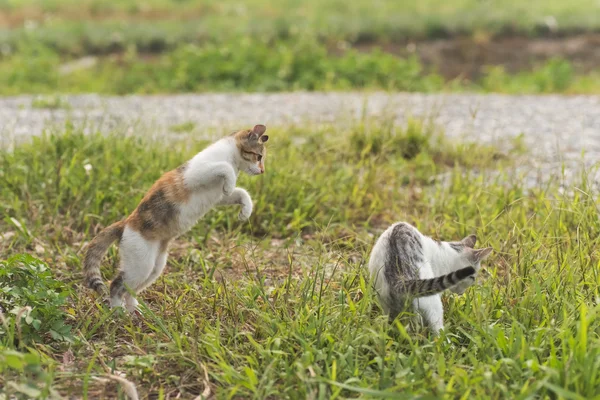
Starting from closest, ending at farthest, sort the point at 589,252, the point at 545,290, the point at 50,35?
the point at 545,290 → the point at 589,252 → the point at 50,35

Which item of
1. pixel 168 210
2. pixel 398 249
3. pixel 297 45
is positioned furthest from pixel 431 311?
pixel 297 45

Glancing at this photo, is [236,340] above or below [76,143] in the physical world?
below

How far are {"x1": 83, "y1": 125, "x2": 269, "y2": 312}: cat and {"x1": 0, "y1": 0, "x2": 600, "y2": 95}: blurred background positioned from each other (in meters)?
6.05

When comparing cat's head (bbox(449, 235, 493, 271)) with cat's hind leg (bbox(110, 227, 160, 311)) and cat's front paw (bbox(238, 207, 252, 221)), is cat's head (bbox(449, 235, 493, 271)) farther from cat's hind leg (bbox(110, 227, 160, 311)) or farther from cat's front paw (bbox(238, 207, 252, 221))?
cat's hind leg (bbox(110, 227, 160, 311))

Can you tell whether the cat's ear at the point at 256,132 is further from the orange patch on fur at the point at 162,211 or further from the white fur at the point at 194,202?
the orange patch on fur at the point at 162,211

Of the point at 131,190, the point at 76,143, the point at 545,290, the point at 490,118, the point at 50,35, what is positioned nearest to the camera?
the point at 545,290

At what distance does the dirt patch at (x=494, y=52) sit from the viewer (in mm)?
13286

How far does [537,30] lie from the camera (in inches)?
595

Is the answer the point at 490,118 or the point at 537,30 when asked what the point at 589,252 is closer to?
the point at 490,118

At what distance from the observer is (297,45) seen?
1179 centimetres

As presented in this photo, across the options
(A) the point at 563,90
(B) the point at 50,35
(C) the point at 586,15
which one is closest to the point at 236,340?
(A) the point at 563,90

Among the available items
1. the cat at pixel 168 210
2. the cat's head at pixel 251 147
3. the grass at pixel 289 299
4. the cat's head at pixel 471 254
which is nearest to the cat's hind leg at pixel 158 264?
the cat at pixel 168 210

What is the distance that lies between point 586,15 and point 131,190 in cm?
1347

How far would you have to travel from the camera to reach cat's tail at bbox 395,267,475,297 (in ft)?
9.68
